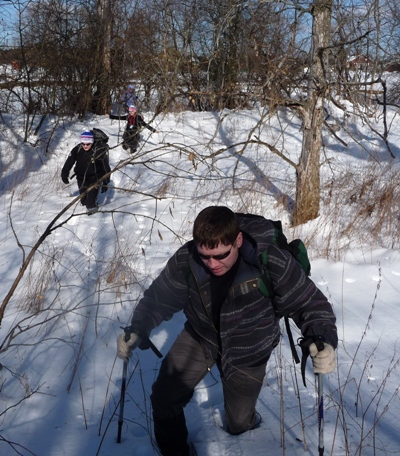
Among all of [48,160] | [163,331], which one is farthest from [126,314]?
[48,160]

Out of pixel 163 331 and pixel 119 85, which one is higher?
pixel 119 85

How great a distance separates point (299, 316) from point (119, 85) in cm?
1342

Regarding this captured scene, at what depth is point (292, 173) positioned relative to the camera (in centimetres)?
1041

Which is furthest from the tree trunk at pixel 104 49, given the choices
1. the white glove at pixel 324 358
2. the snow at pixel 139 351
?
the white glove at pixel 324 358

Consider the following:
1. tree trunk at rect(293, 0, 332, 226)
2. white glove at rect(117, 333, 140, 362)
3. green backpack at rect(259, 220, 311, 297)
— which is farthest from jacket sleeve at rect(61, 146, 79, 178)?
green backpack at rect(259, 220, 311, 297)

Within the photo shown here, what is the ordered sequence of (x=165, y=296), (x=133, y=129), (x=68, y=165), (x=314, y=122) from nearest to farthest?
(x=165, y=296), (x=133, y=129), (x=314, y=122), (x=68, y=165)

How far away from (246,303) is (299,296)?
0.83 feet

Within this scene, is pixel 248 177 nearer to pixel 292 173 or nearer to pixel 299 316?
pixel 292 173

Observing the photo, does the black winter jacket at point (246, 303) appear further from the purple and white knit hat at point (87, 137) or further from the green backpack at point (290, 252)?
the purple and white knit hat at point (87, 137)

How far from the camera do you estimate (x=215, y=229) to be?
8.04ft

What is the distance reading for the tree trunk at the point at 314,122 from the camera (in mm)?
6398

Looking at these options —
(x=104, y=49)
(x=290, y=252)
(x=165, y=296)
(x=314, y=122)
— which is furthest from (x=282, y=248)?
(x=104, y=49)

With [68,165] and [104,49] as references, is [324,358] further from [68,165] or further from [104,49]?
[104,49]

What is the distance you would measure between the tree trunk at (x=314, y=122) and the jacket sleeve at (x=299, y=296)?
4203 mm
